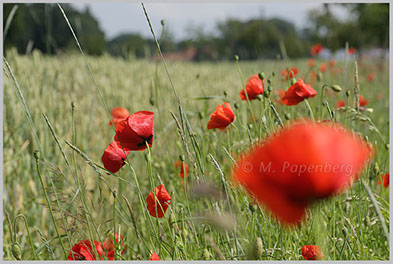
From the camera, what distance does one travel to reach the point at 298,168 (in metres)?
0.40

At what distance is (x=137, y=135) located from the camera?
29.5 inches

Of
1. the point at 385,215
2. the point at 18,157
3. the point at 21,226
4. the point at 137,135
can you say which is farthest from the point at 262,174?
the point at 18,157

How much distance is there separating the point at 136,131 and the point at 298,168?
0.41 metres

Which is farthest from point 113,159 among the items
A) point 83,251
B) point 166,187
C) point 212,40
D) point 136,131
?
point 212,40

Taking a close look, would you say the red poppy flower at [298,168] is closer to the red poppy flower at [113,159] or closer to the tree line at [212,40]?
the red poppy flower at [113,159]

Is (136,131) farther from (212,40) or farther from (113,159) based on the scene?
(212,40)

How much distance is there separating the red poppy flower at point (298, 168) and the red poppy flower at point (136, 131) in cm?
35

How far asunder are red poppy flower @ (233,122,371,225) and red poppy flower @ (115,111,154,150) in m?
0.35

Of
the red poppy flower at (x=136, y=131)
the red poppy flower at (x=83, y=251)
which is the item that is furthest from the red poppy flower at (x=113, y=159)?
the red poppy flower at (x=83, y=251)

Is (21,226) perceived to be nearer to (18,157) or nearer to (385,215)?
(18,157)

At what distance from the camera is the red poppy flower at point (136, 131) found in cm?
75

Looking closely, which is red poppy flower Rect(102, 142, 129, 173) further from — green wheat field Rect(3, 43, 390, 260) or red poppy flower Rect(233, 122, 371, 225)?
red poppy flower Rect(233, 122, 371, 225)

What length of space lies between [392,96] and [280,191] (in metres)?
0.89

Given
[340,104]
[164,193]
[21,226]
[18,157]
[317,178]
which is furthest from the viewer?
[340,104]
